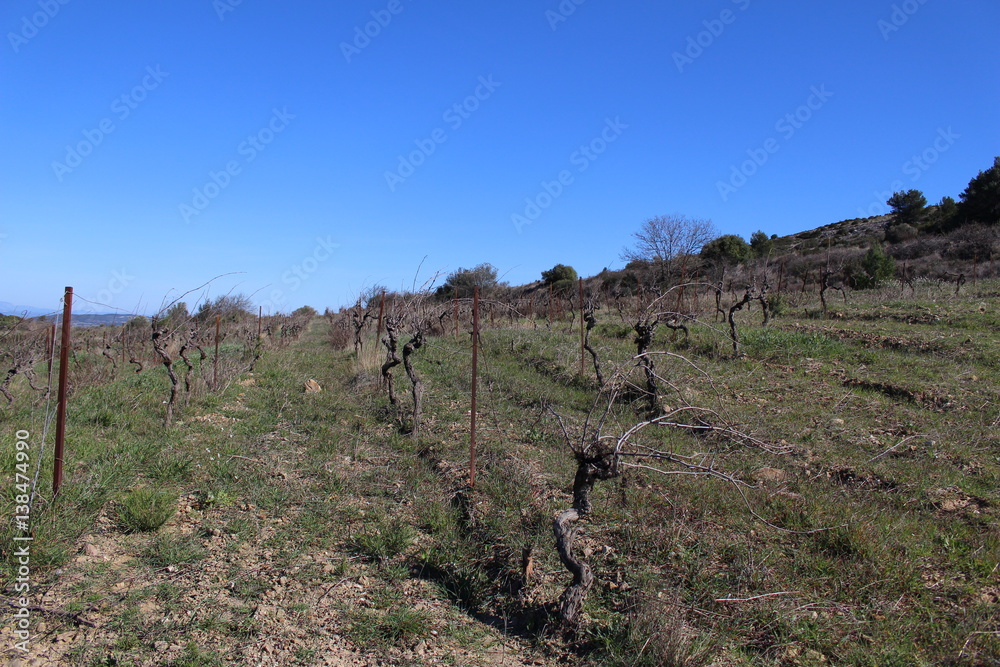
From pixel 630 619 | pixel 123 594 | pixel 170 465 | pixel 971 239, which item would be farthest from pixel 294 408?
pixel 971 239

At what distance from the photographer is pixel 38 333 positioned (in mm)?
8484

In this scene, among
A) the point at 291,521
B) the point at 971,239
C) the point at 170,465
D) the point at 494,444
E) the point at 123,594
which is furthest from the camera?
the point at 971,239

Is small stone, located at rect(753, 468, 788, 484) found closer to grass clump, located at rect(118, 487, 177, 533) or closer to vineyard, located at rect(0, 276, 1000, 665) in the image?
vineyard, located at rect(0, 276, 1000, 665)

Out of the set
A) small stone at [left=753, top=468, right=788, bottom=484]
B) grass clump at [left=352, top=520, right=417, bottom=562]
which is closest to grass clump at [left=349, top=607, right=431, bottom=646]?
grass clump at [left=352, top=520, right=417, bottom=562]

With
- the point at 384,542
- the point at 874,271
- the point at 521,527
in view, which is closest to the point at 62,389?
the point at 384,542

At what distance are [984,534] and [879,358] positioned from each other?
6.09m

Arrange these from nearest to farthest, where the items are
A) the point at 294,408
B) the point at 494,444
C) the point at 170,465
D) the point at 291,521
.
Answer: the point at 291,521
the point at 170,465
the point at 494,444
the point at 294,408

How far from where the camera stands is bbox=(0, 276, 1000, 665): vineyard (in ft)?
9.44

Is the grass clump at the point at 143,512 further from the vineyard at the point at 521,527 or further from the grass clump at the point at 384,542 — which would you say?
the grass clump at the point at 384,542

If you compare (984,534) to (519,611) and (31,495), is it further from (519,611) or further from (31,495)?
(31,495)

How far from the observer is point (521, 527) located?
13.4ft

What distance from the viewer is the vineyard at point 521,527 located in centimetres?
288

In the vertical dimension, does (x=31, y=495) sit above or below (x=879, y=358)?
below

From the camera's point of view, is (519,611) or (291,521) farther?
(291,521)
